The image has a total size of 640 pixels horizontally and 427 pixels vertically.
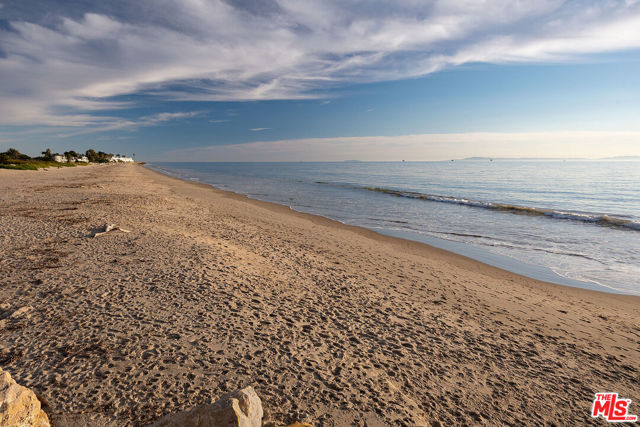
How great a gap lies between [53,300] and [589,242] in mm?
21138

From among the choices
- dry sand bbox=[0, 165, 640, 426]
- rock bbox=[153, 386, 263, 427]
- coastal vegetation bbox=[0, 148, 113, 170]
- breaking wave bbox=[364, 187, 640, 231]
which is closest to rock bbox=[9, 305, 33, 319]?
dry sand bbox=[0, 165, 640, 426]

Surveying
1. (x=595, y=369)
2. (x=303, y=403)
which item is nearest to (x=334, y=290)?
(x=303, y=403)

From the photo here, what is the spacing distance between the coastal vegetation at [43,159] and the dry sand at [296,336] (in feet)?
183

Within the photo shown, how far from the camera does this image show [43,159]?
73.6 m

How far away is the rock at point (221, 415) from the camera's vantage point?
2.61m

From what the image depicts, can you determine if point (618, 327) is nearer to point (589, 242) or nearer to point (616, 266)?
point (616, 266)

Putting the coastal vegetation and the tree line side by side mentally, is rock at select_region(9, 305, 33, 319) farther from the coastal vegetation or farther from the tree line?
the tree line

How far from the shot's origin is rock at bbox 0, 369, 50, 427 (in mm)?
2502

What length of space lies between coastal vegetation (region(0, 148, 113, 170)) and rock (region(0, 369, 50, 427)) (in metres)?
60.8

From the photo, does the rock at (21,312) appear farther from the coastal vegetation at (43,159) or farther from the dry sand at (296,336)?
the coastal vegetation at (43,159)

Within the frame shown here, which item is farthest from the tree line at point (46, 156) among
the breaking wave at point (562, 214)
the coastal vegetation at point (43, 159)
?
the breaking wave at point (562, 214)

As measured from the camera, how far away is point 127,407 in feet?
10.8

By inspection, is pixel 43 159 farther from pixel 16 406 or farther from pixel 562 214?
pixel 562 214

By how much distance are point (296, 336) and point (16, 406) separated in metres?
3.31
